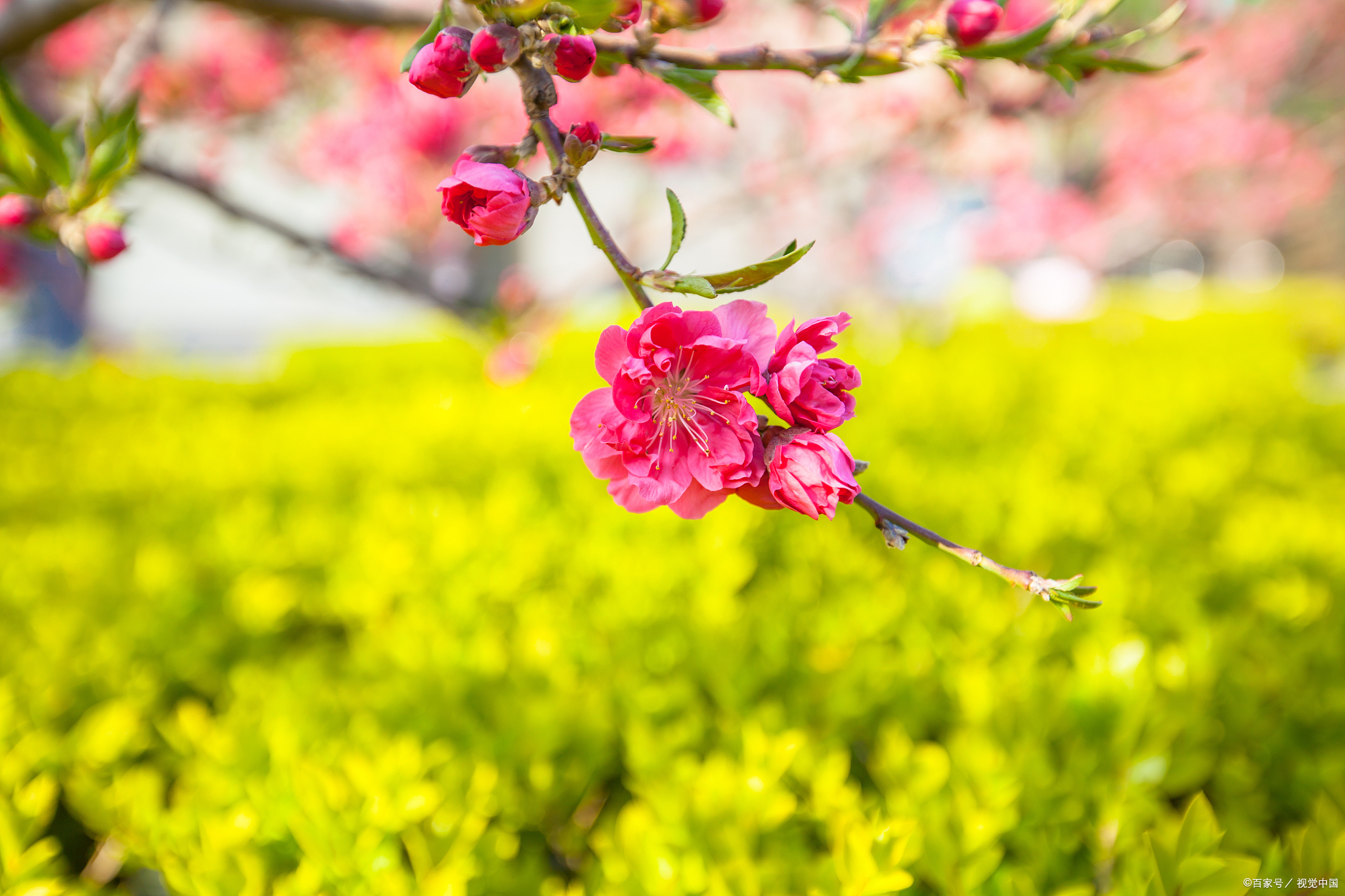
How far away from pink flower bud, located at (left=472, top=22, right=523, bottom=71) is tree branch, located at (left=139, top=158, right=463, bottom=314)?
4.99 ft

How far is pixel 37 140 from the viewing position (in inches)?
44.1

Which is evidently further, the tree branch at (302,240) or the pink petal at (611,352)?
the tree branch at (302,240)

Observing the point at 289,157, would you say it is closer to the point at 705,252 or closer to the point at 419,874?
the point at 419,874

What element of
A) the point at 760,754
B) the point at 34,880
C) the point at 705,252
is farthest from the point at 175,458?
the point at 705,252

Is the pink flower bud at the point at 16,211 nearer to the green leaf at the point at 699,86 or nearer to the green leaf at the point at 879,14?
the green leaf at the point at 699,86

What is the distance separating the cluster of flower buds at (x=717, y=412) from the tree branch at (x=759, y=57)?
0.32 m

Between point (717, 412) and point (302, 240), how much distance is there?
1751 millimetres

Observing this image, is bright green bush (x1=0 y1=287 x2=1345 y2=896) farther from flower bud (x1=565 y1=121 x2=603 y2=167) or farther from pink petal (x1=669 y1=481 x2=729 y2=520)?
flower bud (x1=565 y1=121 x2=603 y2=167)

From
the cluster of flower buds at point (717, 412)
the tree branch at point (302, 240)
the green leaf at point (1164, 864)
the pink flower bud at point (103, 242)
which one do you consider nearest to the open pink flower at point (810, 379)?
the cluster of flower buds at point (717, 412)

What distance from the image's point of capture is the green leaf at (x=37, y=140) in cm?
111

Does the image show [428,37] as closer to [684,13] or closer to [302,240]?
[684,13]

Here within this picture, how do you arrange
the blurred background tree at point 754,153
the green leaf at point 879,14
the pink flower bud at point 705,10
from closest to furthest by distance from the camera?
the pink flower bud at point 705,10
the green leaf at point 879,14
the blurred background tree at point 754,153

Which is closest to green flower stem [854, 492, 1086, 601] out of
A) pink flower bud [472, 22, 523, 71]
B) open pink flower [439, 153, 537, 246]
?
open pink flower [439, 153, 537, 246]

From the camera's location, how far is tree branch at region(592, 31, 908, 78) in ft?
2.77
